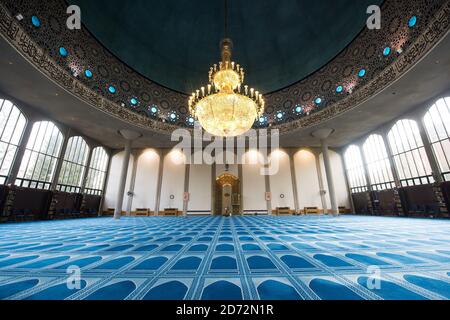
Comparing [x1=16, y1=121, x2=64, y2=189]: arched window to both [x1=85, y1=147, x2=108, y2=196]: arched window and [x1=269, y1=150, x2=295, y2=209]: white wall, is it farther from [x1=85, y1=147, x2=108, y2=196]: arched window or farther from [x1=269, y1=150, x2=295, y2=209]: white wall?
[x1=269, y1=150, x2=295, y2=209]: white wall

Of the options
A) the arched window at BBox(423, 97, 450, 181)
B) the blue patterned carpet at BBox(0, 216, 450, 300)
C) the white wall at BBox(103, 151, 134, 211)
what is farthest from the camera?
the white wall at BBox(103, 151, 134, 211)

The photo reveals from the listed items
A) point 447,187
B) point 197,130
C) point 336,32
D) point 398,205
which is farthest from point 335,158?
point 197,130

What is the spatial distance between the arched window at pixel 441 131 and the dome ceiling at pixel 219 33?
4503mm

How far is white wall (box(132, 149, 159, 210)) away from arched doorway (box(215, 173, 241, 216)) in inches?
165

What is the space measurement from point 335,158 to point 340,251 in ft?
40.0

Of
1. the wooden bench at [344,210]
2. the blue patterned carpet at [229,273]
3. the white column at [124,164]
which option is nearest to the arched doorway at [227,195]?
the white column at [124,164]

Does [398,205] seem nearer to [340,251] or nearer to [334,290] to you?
[340,251]

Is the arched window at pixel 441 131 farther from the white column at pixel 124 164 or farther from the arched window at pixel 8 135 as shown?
the arched window at pixel 8 135

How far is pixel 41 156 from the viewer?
7.93 m

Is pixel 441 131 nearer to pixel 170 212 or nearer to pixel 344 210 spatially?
pixel 344 210

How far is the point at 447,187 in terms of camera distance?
6816 mm

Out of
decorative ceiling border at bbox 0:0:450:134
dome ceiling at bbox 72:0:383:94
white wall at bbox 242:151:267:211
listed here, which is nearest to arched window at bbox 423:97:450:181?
decorative ceiling border at bbox 0:0:450:134

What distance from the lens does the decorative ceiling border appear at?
5.41 metres
